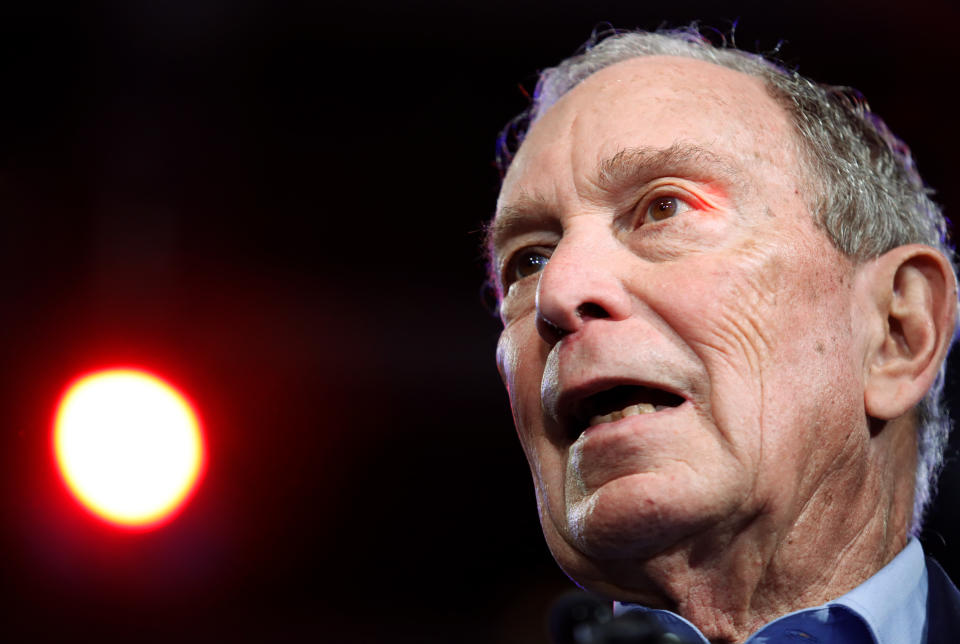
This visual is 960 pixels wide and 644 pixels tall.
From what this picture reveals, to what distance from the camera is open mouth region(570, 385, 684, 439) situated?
171cm

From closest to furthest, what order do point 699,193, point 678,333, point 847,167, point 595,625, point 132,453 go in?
point 595,625, point 678,333, point 699,193, point 847,167, point 132,453

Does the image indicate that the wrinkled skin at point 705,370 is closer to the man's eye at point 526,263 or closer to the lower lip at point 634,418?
the lower lip at point 634,418

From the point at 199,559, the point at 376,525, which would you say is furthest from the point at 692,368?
the point at 199,559

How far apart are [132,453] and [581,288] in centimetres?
287

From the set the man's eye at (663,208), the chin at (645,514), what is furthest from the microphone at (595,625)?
the man's eye at (663,208)

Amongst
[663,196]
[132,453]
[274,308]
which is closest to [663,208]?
[663,196]

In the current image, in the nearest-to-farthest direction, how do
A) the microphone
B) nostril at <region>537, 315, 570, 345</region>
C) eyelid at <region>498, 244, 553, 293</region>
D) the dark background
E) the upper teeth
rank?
1. the microphone
2. the upper teeth
3. nostril at <region>537, 315, 570, 345</region>
4. eyelid at <region>498, 244, 553, 293</region>
5. the dark background

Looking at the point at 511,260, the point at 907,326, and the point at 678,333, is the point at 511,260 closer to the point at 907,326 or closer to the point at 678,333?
the point at 678,333

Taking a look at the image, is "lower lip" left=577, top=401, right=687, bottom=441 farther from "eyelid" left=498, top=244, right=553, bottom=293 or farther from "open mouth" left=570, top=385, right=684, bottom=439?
"eyelid" left=498, top=244, right=553, bottom=293

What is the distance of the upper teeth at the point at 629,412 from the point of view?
1.69 m

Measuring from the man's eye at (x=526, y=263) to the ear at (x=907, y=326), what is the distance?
716 mm

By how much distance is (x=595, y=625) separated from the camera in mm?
1068

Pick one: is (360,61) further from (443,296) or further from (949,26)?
(949,26)

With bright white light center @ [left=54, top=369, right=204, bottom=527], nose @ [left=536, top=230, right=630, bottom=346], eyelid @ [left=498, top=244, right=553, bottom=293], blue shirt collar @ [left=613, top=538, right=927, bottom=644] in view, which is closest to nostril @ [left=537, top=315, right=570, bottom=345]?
nose @ [left=536, top=230, right=630, bottom=346]
